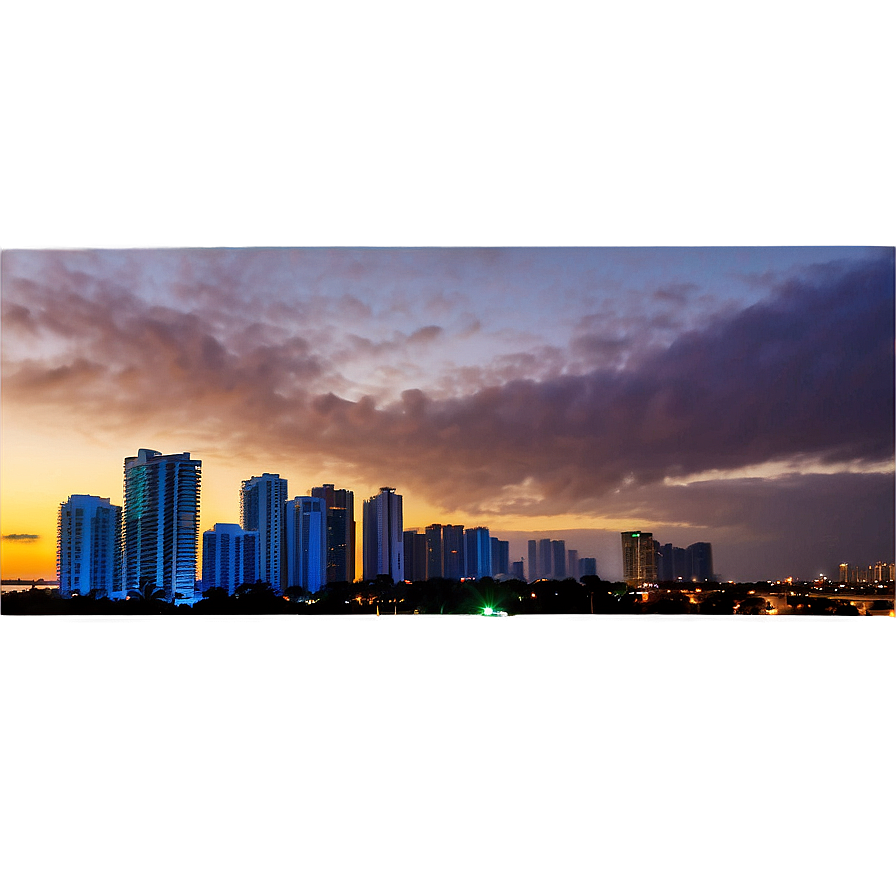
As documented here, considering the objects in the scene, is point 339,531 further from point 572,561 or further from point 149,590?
point 572,561

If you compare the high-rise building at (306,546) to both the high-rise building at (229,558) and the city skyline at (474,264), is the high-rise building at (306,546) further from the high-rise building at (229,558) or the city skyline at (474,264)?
the city skyline at (474,264)

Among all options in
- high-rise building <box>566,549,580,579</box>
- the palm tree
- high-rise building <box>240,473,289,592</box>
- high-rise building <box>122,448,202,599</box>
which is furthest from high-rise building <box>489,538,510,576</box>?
the palm tree

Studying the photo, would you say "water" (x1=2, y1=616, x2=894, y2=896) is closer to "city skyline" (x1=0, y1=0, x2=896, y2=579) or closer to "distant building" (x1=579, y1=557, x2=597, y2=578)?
"city skyline" (x1=0, y1=0, x2=896, y2=579)

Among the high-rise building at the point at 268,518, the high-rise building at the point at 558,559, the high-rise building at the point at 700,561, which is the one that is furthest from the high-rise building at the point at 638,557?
the high-rise building at the point at 268,518

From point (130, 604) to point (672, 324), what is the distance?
37.6ft

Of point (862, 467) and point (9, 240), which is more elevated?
point (9, 240)

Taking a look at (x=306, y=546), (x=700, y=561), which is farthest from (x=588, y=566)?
(x=306, y=546)

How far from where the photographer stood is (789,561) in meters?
12.5

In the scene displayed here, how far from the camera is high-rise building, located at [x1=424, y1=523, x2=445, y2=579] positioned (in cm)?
1438

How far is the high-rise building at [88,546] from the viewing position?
14344 millimetres

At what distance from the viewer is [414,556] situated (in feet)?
50.8

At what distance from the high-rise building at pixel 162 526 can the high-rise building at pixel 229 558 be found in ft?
1.57

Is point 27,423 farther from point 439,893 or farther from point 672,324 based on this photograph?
point 439,893

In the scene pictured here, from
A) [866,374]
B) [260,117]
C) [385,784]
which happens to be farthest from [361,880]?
[866,374]
